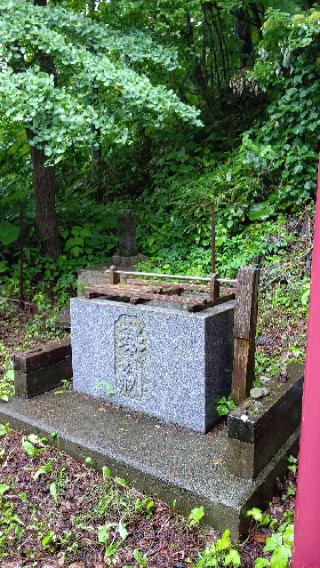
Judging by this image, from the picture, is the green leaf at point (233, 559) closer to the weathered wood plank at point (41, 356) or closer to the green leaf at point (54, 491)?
the green leaf at point (54, 491)

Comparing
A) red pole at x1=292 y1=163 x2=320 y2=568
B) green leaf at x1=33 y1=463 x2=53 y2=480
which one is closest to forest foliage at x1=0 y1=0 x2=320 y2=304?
green leaf at x1=33 y1=463 x2=53 y2=480

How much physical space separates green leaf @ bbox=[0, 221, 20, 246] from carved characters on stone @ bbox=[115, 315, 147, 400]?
4.39 metres

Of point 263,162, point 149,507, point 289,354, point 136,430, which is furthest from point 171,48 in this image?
point 149,507

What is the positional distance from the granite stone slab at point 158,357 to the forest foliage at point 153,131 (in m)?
2.54

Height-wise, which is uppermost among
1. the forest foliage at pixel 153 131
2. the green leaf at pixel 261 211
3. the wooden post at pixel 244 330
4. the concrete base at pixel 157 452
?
the forest foliage at pixel 153 131

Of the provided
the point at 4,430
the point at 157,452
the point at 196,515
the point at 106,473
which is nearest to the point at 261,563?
the point at 196,515

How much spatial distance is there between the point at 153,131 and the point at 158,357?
25.6 feet

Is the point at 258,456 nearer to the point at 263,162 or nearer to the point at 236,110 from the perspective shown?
the point at 263,162

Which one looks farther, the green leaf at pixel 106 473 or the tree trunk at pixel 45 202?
the tree trunk at pixel 45 202

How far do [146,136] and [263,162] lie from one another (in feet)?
13.7

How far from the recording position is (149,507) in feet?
8.82

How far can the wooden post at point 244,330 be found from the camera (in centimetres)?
307

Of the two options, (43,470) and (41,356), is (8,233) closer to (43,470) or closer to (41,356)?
(41,356)

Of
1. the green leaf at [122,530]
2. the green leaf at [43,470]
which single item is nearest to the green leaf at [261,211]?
the green leaf at [43,470]
